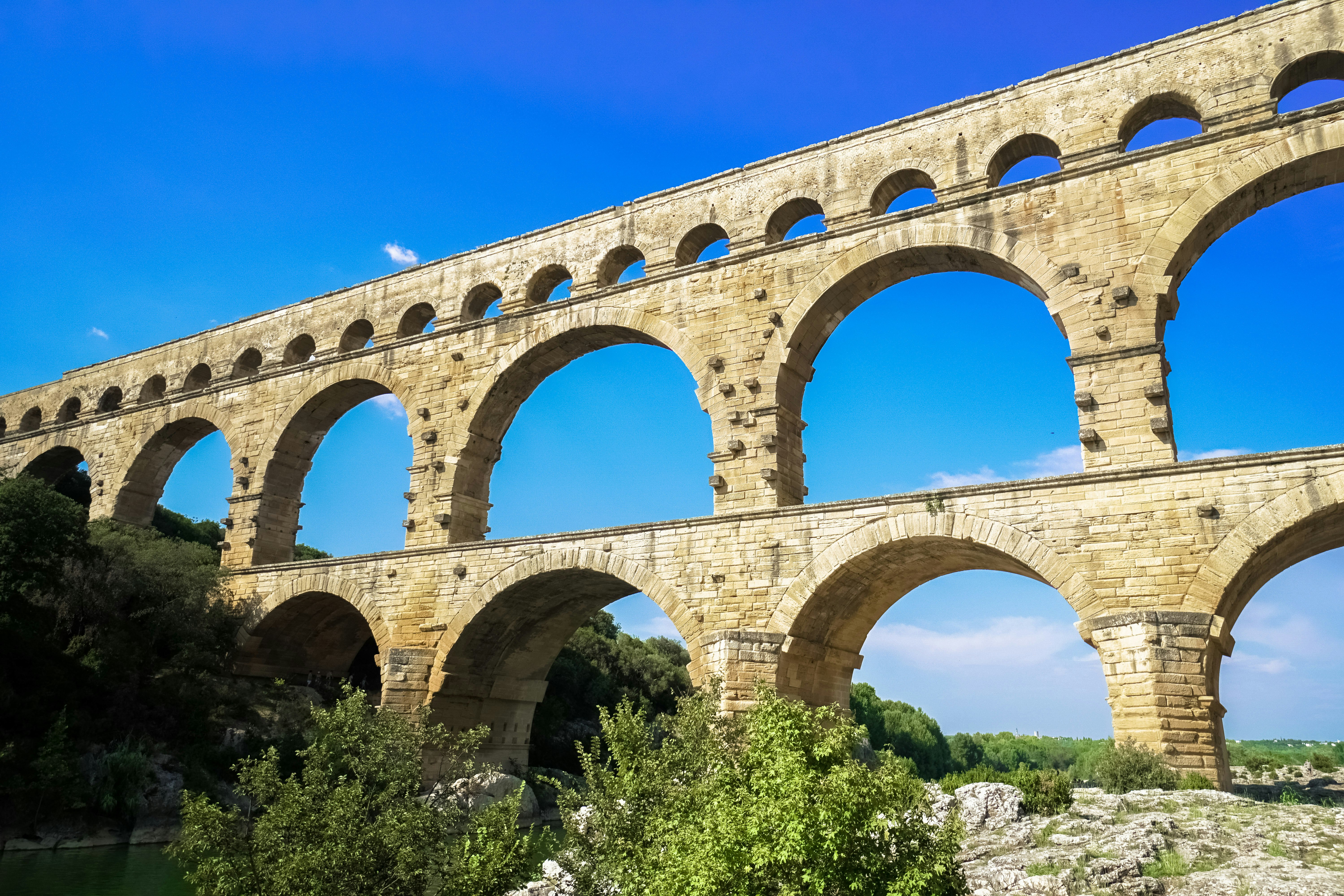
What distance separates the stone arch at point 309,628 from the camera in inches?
730

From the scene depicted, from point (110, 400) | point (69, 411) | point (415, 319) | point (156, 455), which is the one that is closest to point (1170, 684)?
point (415, 319)

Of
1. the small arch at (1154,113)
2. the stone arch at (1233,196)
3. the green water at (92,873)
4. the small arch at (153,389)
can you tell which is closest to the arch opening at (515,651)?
the green water at (92,873)

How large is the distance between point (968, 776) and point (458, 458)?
11304 millimetres

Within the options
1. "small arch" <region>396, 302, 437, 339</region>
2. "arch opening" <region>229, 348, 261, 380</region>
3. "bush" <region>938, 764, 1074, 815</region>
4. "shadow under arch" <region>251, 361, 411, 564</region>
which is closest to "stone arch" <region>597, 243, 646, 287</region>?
"small arch" <region>396, 302, 437, 339</region>

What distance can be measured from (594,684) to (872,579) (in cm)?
1816

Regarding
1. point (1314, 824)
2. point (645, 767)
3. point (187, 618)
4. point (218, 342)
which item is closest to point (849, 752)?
point (645, 767)

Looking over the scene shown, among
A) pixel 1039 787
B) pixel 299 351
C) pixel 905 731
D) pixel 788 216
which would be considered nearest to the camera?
pixel 1039 787

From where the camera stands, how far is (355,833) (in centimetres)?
847

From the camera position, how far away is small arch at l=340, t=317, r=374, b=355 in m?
22.1

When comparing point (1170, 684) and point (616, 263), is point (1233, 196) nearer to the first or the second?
point (1170, 684)

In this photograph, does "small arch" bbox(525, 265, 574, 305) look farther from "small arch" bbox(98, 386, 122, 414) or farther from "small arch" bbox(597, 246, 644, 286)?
"small arch" bbox(98, 386, 122, 414)

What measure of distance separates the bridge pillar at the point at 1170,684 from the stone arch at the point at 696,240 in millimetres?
9615

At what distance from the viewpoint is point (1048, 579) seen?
12242 mm

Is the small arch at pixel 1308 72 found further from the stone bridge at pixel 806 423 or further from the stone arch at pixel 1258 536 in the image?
the stone arch at pixel 1258 536
